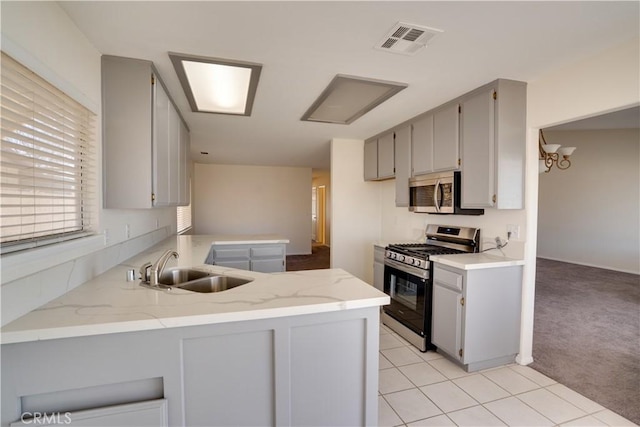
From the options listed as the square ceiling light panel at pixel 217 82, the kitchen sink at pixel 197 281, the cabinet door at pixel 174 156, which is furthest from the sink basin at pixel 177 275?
the square ceiling light panel at pixel 217 82

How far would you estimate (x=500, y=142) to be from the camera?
7.66 ft

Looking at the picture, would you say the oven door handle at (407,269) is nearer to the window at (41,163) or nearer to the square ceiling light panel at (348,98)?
the square ceiling light panel at (348,98)

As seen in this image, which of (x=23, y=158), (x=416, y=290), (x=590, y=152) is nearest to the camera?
(x=23, y=158)

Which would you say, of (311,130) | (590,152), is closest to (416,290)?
(311,130)

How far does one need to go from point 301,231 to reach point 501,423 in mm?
6346

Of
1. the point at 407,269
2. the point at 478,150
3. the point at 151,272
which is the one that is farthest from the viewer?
the point at 407,269

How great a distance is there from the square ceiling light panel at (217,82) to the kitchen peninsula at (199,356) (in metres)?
1.50

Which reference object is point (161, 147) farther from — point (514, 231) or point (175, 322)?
point (514, 231)

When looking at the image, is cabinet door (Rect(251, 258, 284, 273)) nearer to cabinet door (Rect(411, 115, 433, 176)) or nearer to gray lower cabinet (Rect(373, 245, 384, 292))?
gray lower cabinet (Rect(373, 245, 384, 292))

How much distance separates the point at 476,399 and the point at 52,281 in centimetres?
266

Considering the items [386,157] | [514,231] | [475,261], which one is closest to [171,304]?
[475,261]

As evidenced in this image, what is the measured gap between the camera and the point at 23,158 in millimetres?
1200

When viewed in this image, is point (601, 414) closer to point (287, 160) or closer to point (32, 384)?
point (32, 384)

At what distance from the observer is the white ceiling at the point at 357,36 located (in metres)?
1.45
